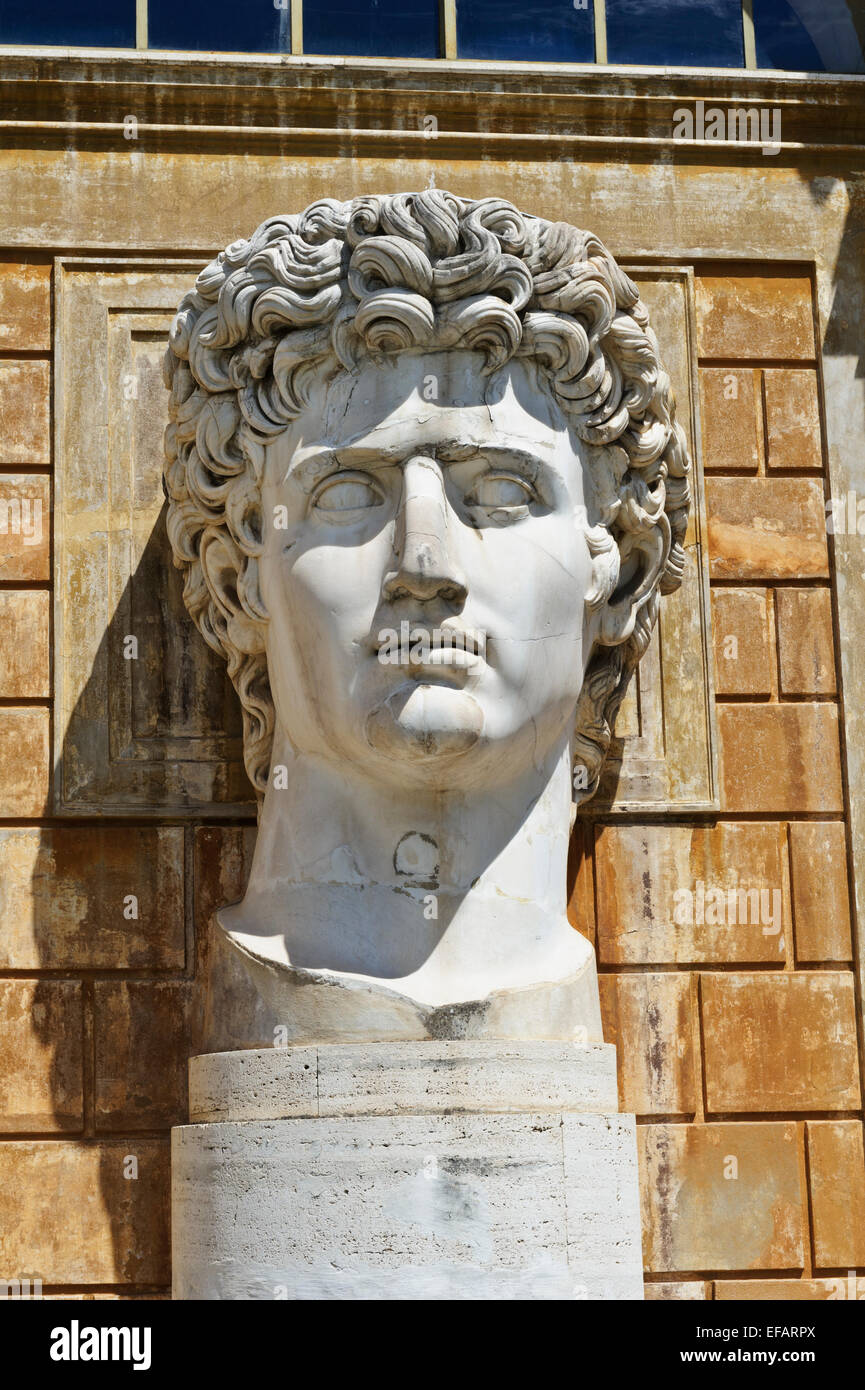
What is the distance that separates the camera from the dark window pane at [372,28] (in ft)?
33.2

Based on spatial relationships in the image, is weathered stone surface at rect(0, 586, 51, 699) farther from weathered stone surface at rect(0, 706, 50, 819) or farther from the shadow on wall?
the shadow on wall

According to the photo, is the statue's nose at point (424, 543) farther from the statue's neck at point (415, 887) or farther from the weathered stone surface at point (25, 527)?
the weathered stone surface at point (25, 527)

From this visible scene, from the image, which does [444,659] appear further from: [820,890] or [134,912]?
[820,890]

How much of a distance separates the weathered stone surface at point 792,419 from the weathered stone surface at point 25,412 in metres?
3.17

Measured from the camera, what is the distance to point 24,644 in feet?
30.7

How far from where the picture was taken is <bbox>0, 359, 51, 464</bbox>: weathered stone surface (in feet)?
31.2

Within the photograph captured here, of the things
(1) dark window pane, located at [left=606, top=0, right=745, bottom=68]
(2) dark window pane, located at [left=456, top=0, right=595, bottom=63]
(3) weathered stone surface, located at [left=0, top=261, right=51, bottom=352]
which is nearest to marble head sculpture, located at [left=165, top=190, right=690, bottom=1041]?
(3) weathered stone surface, located at [left=0, top=261, right=51, bottom=352]

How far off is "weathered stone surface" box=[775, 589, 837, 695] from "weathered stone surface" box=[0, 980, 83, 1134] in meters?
3.33

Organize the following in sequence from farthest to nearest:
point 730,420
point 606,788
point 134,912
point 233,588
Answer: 1. point 730,420
2. point 606,788
3. point 134,912
4. point 233,588

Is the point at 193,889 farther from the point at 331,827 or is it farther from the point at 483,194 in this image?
the point at 483,194

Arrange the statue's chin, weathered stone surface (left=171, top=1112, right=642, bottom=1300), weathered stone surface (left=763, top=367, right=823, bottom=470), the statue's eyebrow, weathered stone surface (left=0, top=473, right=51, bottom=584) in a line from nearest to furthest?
weathered stone surface (left=171, top=1112, right=642, bottom=1300) → the statue's chin → the statue's eyebrow → weathered stone surface (left=0, top=473, right=51, bottom=584) → weathered stone surface (left=763, top=367, right=823, bottom=470)

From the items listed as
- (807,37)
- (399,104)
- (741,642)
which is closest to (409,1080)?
(741,642)

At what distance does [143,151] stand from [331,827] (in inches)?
136

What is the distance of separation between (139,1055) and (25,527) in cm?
227
